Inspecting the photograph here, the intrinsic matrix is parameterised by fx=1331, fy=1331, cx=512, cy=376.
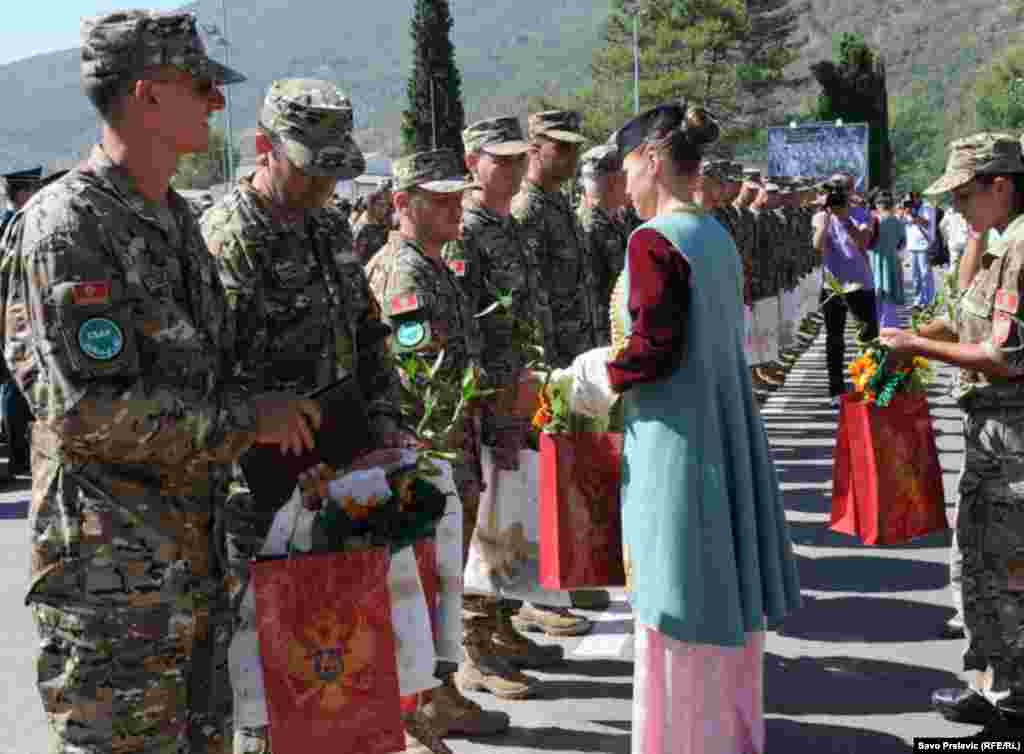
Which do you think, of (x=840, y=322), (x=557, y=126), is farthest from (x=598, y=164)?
(x=840, y=322)

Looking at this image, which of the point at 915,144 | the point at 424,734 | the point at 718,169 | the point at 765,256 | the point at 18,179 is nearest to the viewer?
the point at 424,734

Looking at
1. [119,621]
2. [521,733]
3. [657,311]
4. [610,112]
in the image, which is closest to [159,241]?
[119,621]

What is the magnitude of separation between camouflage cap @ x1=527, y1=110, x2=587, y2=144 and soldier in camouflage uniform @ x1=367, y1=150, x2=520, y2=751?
131cm

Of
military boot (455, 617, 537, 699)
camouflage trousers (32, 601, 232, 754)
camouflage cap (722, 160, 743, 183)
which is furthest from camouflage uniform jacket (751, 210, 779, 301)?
camouflage trousers (32, 601, 232, 754)

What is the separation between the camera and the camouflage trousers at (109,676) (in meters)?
2.97

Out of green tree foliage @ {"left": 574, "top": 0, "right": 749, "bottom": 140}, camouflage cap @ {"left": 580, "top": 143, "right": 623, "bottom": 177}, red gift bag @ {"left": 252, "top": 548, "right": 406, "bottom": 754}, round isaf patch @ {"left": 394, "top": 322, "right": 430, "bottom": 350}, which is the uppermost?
green tree foliage @ {"left": 574, "top": 0, "right": 749, "bottom": 140}

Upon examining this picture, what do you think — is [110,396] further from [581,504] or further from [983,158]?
[983,158]

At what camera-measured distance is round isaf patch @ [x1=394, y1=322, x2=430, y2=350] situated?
5.07 m

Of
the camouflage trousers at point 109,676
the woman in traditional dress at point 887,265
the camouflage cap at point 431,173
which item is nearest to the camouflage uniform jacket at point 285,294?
the camouflage trousers at point 109,676

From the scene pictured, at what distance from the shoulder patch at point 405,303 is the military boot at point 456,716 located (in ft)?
4.83

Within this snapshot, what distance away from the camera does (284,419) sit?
10.6 feet

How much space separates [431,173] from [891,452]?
2350 millimetres

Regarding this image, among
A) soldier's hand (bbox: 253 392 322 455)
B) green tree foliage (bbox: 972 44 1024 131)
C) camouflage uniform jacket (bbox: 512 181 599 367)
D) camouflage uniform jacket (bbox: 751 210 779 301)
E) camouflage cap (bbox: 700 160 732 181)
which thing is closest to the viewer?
soldier's hand (bbox: 253 392 322 455)

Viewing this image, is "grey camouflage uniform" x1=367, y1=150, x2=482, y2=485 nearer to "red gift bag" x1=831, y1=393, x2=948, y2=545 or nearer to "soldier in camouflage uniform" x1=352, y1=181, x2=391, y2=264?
"red gift bag" x1=831, y1=393, x2=948, y2=545
